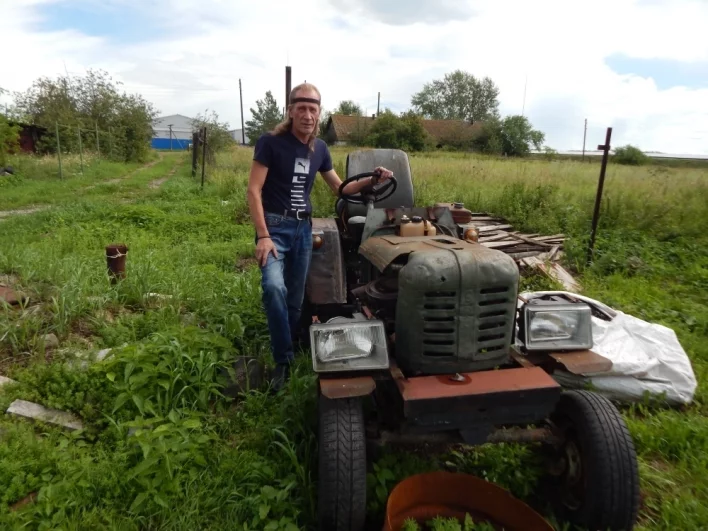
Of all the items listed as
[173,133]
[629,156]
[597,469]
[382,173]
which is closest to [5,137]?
[382,173]

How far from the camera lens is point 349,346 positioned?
2.11m

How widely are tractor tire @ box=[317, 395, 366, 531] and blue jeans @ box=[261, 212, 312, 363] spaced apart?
94 cm

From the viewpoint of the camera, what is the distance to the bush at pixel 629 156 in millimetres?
25703

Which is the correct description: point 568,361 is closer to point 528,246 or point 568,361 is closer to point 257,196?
point 257,196

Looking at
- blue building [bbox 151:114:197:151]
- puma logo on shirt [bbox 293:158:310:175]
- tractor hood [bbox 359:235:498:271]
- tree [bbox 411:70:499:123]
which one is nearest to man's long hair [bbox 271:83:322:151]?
puma logo on shirt [bbox 293:158:310:175]

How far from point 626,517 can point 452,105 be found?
64331 mm

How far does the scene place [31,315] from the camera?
3389 mm

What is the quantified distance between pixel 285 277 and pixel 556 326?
1.67 metres

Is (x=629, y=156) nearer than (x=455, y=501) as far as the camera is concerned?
No

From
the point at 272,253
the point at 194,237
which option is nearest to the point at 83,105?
the point at 194,237

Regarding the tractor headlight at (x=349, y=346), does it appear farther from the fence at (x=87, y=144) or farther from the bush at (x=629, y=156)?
the bush at (x=629, y=156)

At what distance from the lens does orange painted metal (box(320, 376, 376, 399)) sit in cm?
194

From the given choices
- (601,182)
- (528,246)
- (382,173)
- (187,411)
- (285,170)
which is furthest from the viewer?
(528,246)

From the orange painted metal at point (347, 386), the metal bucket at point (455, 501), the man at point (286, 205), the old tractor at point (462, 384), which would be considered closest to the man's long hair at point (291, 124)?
the man at point (286, 205)
